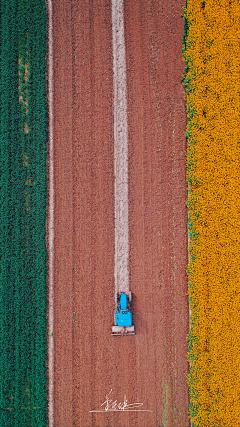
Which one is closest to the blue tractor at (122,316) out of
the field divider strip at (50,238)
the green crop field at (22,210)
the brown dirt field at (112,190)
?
the brown dirt field at (112,190)

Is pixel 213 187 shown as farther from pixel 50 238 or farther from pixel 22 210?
pixel 22 210

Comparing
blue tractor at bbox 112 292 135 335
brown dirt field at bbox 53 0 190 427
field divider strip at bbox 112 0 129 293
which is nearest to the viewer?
blue tractor at bbox 112 292 135 335

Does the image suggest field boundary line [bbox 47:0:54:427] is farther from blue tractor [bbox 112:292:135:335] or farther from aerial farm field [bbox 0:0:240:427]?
blue tractor [bbox 112:292:135:335]

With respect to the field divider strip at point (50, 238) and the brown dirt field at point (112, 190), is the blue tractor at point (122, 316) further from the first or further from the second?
the field divider strip at point (50, 238)

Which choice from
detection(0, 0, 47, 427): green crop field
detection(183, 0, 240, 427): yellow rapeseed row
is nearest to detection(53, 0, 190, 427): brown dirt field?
detection(183, 0, 240, 427): yellow rapeseed row

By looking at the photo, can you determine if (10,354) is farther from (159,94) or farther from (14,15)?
(14,15)

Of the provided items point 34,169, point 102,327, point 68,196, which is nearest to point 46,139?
point 34,169

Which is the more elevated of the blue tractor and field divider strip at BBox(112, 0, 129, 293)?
field divider strip at BBox(112, 0, 129, 293)
